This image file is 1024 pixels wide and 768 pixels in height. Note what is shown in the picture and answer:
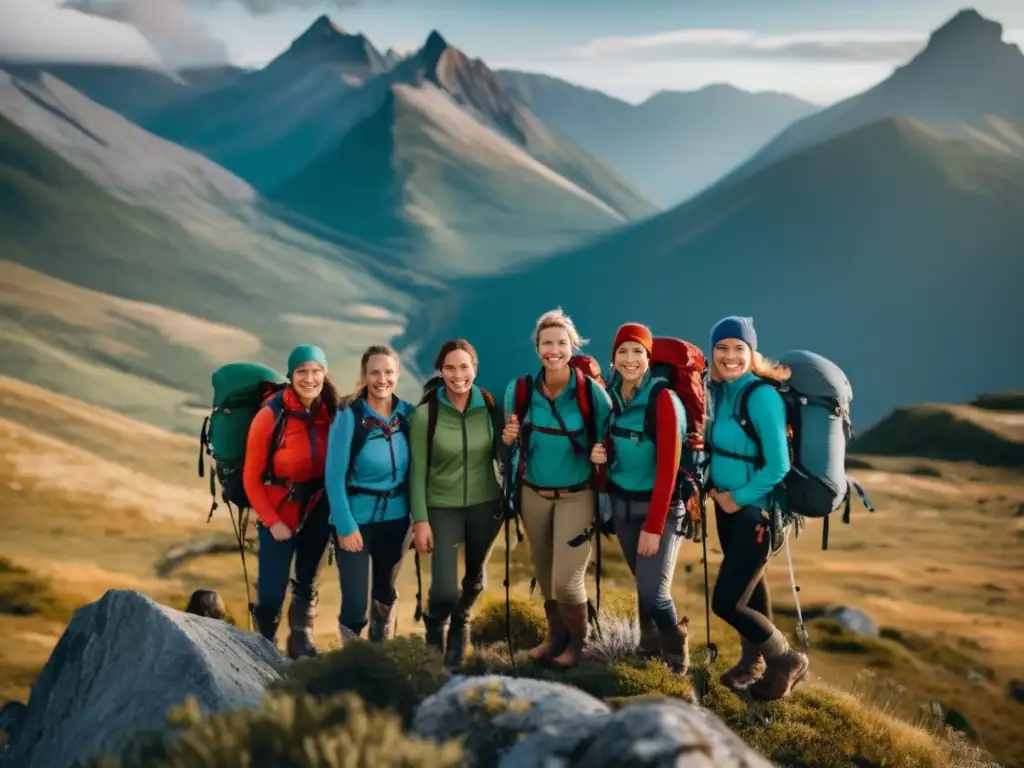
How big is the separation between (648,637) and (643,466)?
201 cm

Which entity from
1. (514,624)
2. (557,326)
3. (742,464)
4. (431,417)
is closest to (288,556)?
(431,417)

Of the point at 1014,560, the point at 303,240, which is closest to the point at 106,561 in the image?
the point at 1014,560

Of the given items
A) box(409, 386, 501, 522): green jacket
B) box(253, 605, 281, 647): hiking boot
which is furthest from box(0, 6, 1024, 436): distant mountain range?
box(409, 386, 501, 522): green jacket

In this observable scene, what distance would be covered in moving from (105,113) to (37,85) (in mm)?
13475

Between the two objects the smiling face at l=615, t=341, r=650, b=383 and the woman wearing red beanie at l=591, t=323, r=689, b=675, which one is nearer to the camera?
the woman wearing red beanie at l=591, t=323, r=689, b=675

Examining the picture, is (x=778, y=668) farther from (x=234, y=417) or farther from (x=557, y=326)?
(x=234, y=417)

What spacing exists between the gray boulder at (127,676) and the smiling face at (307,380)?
2.09 m

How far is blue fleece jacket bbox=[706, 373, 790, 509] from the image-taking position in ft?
22.2

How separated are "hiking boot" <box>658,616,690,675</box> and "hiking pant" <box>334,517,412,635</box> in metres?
2.53

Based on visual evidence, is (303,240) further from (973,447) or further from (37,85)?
(973,447)

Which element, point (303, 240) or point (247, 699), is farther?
point (303, 240)

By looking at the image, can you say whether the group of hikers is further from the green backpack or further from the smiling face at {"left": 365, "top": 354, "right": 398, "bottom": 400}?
the green backpack

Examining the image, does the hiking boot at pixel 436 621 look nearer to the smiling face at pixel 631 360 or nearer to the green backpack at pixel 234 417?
the green backpack at pixel 234 417

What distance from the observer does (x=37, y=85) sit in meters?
168
